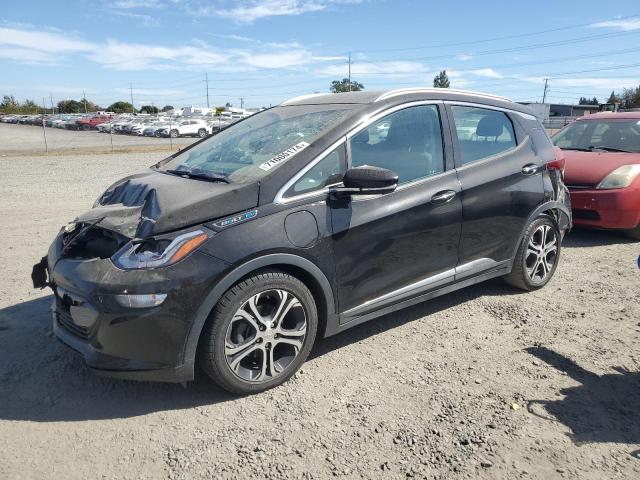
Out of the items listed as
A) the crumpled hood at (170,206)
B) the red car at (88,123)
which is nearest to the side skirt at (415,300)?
the crumpled hood at (170,206)

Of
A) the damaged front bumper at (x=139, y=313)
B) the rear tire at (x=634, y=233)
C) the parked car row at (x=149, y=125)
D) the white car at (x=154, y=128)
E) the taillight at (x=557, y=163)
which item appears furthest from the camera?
the white car at (x=154, y=128)

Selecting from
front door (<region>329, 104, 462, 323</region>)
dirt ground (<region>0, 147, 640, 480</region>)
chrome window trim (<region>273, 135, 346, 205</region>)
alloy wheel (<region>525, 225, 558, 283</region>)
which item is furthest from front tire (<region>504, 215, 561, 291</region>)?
chrome window trim (<region>273, 135, 346, 205</region>)

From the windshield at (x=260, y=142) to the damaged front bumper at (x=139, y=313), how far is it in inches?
32.0

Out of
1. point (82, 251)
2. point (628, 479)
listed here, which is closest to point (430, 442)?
point (628, 479)

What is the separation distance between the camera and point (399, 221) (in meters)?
3.58

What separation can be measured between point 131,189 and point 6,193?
811cm

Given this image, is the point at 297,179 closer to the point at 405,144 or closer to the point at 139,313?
the point at 405,144

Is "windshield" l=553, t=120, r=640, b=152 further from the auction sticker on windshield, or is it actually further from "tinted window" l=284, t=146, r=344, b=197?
the auction sticker on windshield

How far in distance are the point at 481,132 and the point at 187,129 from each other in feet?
134

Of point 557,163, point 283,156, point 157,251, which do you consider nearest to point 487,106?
point 557,163

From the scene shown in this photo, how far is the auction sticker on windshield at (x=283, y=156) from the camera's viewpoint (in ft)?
10.9

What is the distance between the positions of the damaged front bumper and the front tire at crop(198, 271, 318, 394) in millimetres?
154

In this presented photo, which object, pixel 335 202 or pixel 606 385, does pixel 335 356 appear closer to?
pixel 335 202

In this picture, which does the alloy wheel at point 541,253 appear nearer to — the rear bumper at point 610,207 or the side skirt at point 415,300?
the side skirt at point 415,300
